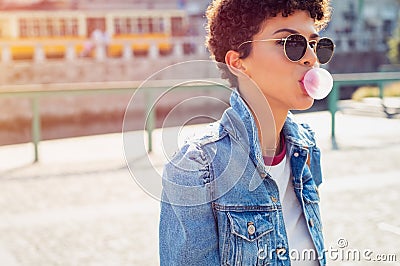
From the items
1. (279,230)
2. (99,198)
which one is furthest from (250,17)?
(99,198)

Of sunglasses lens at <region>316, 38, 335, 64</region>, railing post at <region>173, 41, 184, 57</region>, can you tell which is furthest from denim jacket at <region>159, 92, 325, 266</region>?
railing post at <region>173, 41, 184, 57</region>

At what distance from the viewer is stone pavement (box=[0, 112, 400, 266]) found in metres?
3.90

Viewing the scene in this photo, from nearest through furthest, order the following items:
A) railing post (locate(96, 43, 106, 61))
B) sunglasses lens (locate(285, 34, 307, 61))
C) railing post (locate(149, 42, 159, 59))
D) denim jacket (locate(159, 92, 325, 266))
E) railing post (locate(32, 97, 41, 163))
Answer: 1. denim jacket (locate(159, 92, 325, 266))
2. sunglasses lens (locate(285, 34, 307, 61))
3. railing post (locate(32, 97, 41, 163))
4. railing post (locate(96, 43, 106, 61))
5. railing post (locate(149, 42, 159, 59))

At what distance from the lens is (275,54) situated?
68.0 inches

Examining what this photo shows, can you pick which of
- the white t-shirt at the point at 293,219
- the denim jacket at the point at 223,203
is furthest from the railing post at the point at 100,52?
the denim jacket at the point at 223,203

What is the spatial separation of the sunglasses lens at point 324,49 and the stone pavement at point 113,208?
0.51 m

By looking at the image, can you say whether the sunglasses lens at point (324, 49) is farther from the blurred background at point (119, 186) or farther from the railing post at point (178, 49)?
the railing post at point (178, 49)

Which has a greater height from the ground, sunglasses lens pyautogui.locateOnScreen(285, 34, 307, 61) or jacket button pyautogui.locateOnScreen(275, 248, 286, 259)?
sunglasses lens pyautogui.locateOnScreen(285, 34, 307, 61)

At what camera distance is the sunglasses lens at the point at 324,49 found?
1.82 meters

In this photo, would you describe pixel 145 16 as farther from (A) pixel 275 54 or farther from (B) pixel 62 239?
(A) pixel 275 54

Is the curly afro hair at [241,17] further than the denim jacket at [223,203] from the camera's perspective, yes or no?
Yes

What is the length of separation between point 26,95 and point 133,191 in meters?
2.83

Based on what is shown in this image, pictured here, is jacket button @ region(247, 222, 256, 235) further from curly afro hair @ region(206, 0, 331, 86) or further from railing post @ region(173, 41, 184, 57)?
railing post @ region(173, 41, 184, 57)

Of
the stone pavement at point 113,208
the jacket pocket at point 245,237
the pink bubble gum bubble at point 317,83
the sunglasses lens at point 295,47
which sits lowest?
the stone pavement at point 113,208
